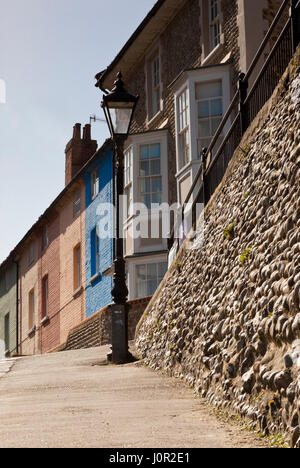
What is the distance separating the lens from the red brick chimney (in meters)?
30.5

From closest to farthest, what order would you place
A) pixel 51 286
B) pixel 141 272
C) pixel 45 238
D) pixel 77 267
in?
1. pixel 141 272
2. pixel 77 267
3. pixel 51 286
4. pixel 45 238

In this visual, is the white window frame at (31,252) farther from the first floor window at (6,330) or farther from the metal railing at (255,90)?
the metal railing at (255,90)

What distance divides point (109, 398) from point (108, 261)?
594 inches

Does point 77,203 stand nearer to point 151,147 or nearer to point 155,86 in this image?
point 155,86

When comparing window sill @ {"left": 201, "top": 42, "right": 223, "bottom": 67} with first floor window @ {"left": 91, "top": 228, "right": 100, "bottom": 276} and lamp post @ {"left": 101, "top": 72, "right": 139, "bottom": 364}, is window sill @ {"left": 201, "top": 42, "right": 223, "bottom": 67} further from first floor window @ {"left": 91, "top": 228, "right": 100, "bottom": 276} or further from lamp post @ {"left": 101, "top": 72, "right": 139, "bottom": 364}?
first floor window @ {"left": 91, "top": 228, "right": 100, "bottom": 276}

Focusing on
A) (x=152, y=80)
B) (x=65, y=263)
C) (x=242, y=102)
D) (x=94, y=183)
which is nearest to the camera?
(x=242, y=102)

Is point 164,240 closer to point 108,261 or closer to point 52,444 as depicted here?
point 108,261

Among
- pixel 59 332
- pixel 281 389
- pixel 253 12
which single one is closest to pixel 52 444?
pixel 281 389

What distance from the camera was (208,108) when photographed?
18.0 meters

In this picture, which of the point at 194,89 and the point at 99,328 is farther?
the point at 99,328

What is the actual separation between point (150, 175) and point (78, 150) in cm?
1056

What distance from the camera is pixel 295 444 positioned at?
571cm

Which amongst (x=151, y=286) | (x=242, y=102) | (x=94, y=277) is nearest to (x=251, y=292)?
(x=242, y=102)

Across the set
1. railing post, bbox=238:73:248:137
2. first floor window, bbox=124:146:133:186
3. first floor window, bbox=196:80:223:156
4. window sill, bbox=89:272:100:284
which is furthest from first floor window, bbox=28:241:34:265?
railing post, bbox=238:73:248:137
